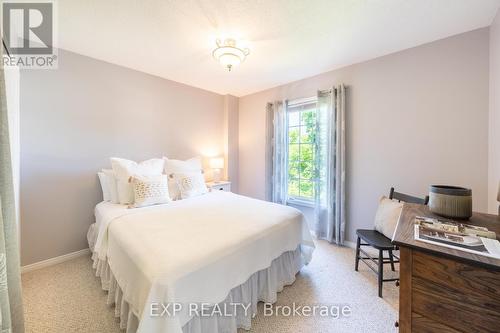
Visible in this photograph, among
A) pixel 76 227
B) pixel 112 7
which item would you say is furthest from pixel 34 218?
pixel 112 7

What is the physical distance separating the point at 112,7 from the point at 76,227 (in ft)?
8.02

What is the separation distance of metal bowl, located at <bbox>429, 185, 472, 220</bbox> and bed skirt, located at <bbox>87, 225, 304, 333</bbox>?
1283mm

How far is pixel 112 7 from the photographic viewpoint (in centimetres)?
172

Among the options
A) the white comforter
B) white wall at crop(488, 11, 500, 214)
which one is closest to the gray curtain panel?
the white comforter

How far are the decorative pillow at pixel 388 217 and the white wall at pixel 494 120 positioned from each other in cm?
73

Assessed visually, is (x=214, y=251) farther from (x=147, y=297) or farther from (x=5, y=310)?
(x=5, y=310)

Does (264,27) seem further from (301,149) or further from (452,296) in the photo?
(452,296)

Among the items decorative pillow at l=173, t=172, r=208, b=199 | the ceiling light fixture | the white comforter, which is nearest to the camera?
the white comforter

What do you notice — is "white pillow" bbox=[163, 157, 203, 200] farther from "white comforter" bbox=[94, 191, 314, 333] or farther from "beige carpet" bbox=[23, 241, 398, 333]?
"beige carpet" bbox=[23, 241, 398, 333]

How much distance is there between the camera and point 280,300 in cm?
182

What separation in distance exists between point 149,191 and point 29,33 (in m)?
1.99

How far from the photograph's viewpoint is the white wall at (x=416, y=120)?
2016 millimetres

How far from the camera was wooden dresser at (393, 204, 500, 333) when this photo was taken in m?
0.74

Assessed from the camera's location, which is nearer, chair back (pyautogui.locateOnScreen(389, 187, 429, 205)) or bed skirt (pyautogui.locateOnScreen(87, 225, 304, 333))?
bed skirt (pyautogui.locateOnScreen(87, 225, 304, 333))
